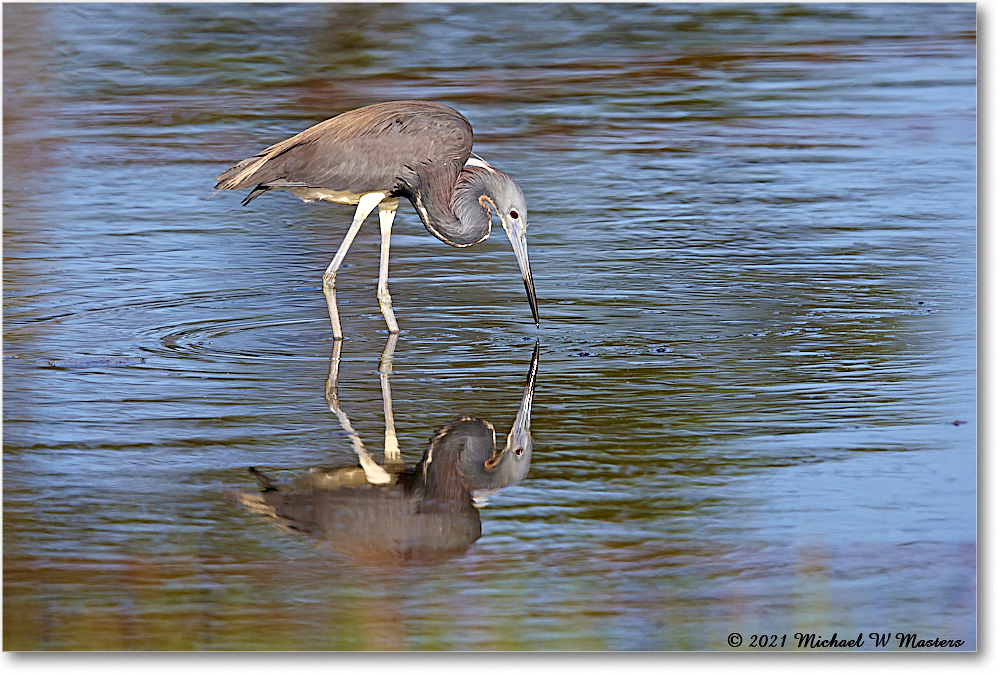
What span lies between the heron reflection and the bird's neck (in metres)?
1.33

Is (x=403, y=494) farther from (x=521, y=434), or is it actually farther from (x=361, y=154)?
(x=361, y=154)

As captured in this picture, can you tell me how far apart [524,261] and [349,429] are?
4.17 ft

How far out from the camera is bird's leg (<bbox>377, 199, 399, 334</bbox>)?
5367mm

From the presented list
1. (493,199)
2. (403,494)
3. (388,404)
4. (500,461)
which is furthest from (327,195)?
(403,494)

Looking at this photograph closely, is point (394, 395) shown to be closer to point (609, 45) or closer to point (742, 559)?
point (742, 559)

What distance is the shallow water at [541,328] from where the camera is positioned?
3.49m

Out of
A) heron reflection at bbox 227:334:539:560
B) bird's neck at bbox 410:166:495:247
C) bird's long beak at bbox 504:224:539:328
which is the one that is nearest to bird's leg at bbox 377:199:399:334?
bird's neck at bbox 410:166:495:247

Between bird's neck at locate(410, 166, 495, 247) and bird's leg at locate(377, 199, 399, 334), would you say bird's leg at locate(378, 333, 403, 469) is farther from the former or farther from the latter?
bird's neck at locate(410, 166, 495, 247)

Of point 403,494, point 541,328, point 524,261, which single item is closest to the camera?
point 403,494

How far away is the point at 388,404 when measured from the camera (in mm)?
4535

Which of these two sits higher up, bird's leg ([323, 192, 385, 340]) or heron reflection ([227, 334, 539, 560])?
heron reflection ([227, 334, 539, 560])

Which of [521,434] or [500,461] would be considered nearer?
[500,461]

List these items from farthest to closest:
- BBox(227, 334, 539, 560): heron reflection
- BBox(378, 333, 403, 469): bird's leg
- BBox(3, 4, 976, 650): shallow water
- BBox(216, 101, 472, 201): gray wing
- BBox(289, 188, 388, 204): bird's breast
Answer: BBox(289, 188, 388, 204): bird's breast, BBox(216, 101, 472, 201): gray wing, BBox(378, 333, 403, 469): bird's leg, BBox(227, 334, 539, 560): heron reflection, BBox(3, 4, 976, 650): shallow water

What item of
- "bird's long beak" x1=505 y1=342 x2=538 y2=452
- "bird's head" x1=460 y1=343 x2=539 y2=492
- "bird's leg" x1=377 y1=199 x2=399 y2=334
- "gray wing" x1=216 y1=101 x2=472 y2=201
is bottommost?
"bird's leg" x1=377 y1=199 x2=399 y2=334
